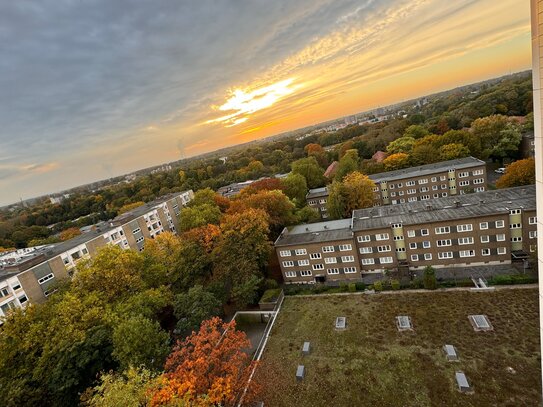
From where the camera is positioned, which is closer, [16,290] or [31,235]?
[16,290]

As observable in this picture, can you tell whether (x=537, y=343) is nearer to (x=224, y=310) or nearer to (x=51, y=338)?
(x=224, y=310)

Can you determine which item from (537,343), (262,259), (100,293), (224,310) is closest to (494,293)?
(537,343)

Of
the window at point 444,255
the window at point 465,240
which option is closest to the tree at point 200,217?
the window at point 444,255

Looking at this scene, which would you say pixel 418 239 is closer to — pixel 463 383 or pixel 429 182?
pixel 463 383

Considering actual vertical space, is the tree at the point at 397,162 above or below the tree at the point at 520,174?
above

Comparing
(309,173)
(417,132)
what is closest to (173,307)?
(309,173)

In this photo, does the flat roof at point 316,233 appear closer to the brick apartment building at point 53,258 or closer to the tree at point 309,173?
the brick apartment building at point 53,258

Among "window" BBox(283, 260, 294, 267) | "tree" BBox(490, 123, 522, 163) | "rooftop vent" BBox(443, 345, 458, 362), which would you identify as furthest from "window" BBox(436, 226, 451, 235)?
"tree" BBox(490, 123, 522, 163)
